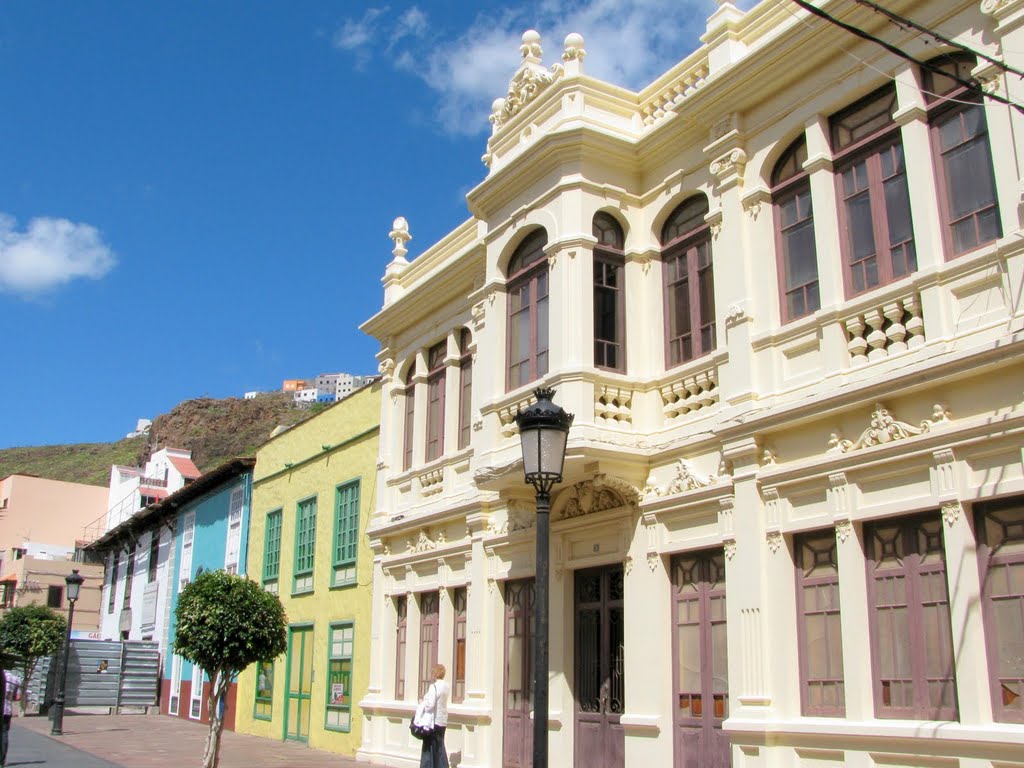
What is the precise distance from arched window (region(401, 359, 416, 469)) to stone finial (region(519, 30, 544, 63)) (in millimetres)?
5997

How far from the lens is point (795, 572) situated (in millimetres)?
10211

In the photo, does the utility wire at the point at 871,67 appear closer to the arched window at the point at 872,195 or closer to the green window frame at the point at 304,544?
the arched window at the point at 872,195

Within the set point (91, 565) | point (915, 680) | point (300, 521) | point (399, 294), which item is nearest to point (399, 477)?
point (399, 294)

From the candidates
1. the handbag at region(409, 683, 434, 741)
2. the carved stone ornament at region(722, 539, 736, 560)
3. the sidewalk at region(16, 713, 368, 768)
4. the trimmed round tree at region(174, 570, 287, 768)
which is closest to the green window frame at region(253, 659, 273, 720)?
the sidewalk at region(16, 713, 368, 768)

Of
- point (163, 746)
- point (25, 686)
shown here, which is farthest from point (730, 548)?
point (25, 686)

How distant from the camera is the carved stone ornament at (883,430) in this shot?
29.5 feet

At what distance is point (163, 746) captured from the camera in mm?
21312

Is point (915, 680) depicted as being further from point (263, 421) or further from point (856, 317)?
point (263, 421)

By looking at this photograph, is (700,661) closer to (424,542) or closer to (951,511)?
(951,511)

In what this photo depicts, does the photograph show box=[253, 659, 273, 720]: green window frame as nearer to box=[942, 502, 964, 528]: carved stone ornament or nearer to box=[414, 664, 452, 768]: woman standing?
box=[414, 664, 452, 768]: woman standing

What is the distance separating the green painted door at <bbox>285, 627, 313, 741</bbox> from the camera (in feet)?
70.0

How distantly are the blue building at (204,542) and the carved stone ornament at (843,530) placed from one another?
62.0 feet

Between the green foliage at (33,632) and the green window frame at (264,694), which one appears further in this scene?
the green foliage at (33,632)

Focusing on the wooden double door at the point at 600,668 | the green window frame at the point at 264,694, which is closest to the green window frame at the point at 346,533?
the green window frame at the point at 264,694
